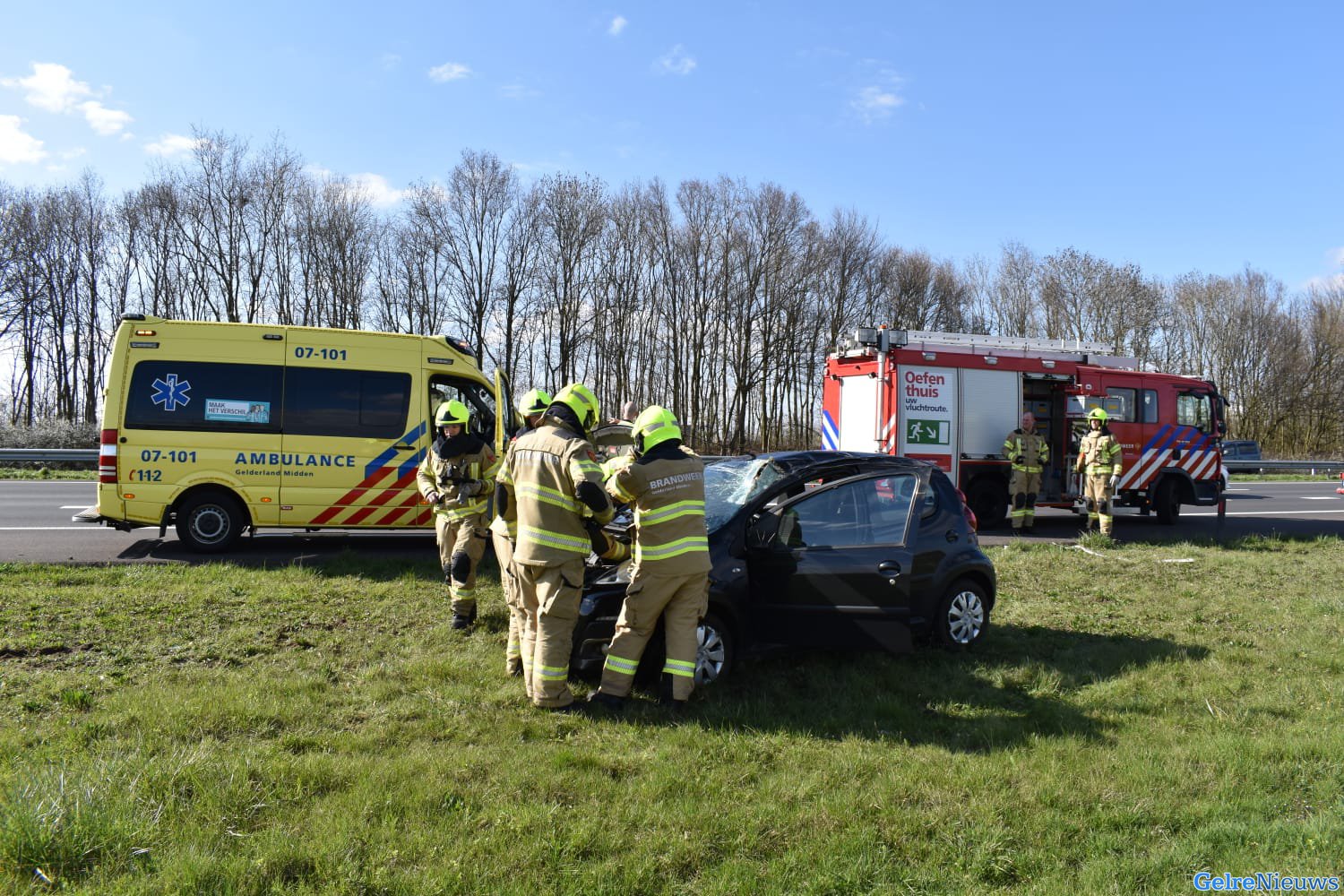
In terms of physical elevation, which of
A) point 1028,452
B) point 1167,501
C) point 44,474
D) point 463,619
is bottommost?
point 463,619

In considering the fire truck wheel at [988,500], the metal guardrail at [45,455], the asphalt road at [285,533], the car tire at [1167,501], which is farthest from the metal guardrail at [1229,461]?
the fire truck wheel at [988,500]

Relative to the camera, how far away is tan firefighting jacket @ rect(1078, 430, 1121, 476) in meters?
12.5

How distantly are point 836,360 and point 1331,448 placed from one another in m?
44.4

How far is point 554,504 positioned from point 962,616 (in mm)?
3323

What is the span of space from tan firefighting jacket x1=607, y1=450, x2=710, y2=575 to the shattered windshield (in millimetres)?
615

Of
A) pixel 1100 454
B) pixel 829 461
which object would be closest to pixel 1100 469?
pixel 1100 454

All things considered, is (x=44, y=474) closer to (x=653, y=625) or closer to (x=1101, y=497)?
(x=653, y=625)

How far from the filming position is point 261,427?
380 inches

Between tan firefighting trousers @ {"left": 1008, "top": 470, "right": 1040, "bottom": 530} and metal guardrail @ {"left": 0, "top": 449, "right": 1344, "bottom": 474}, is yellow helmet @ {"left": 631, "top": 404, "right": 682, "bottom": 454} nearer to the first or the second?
tan firefighting trousers @ {"left": 1008, "top": 470, "right": 1040, "bottom": 530}

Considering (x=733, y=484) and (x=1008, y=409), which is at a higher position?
(x=1008, y=409)

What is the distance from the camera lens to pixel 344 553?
367 inches

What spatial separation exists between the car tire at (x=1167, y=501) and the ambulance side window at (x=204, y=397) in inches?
582

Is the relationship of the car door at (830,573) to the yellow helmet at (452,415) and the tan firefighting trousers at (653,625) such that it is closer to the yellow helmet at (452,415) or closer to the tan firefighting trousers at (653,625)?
Result: the tan firefighting trousers at (653,625)

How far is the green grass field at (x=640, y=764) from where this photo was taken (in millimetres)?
3100
